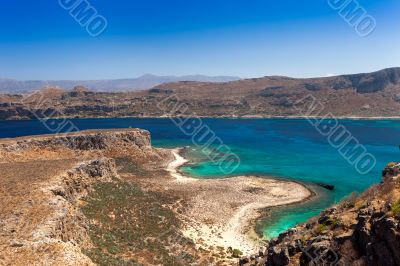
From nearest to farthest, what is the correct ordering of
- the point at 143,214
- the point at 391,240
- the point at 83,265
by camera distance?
the point at 391,240
the point at 83,265
the point at 143,214

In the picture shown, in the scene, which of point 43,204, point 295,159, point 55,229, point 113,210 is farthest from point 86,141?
point 295,159

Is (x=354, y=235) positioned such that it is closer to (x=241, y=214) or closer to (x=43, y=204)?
(x=43, y=204)

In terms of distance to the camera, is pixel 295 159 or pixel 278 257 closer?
pixel 278 257

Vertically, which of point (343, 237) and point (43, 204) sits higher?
point (343, 237)

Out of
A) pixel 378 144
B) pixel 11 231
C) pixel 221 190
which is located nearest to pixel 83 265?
pixel 11 231

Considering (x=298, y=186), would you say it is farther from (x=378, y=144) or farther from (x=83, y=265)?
(x=378, y=144)

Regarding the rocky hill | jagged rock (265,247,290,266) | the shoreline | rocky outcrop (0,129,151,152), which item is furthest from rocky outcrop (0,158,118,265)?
rocky outcrop (0,129,151,152)
